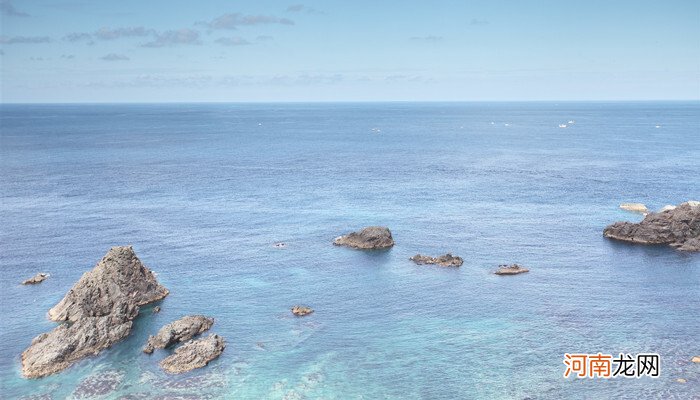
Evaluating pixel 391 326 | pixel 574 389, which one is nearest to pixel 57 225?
pixel 391 326

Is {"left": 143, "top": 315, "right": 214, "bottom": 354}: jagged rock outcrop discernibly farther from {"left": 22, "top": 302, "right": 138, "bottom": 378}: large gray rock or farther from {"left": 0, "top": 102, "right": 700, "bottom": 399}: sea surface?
{"left": 22, "top": 302, "right": 138, "bottom": 378}: large gray rock

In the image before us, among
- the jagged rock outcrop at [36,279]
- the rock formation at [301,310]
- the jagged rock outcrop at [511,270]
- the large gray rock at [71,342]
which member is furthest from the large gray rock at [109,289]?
the jagged rock outcrop at [511,270]

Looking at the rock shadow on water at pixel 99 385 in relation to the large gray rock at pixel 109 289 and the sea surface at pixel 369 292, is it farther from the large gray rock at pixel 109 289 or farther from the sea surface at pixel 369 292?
the large gray rock at pixel 109 289

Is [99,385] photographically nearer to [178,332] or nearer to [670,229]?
[178,332]

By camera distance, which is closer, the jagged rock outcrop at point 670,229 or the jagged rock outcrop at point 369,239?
the jagged rock outcrop at point 670,229

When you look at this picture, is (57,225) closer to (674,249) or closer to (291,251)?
(291,251)

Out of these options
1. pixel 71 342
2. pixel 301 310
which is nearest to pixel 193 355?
pixel 71 342
